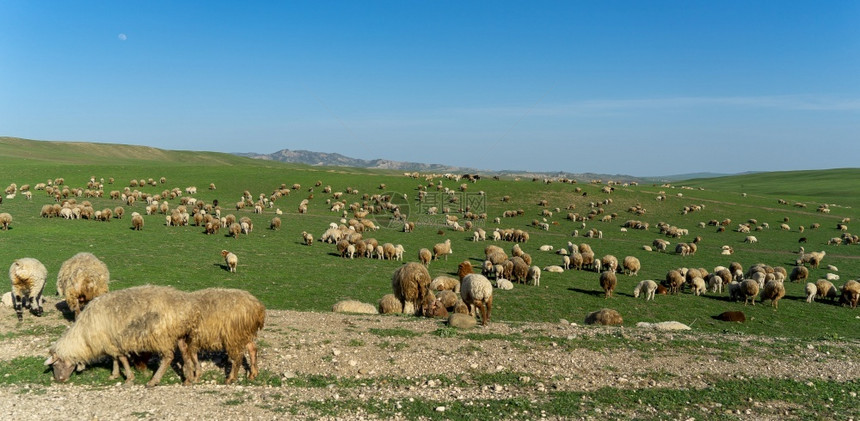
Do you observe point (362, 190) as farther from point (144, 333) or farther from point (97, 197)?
point (144, 333)

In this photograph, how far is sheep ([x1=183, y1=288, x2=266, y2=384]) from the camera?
10977mm

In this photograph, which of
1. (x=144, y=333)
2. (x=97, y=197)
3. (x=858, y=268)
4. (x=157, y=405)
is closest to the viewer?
(x=157, y=405)

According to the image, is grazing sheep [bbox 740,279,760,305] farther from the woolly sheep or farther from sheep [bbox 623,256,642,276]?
the woolly sheep

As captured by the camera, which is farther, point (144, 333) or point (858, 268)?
point (858, 268)

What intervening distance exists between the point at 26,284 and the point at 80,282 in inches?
85.4

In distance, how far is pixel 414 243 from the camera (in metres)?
43.5

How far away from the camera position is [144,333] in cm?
1070

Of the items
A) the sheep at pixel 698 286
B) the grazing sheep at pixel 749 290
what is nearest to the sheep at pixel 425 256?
the sheep at pixel 698 286

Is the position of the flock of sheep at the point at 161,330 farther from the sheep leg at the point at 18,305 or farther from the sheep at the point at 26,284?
the sheep at the point at 26,284

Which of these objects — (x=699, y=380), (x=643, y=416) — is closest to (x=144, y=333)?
(x=643, y=416)

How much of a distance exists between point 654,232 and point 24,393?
193ft

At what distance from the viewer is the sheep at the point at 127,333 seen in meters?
10.7

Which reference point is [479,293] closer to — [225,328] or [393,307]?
[393,307]

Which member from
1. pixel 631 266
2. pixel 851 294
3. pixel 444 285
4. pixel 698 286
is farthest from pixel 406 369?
pixel 851 294
